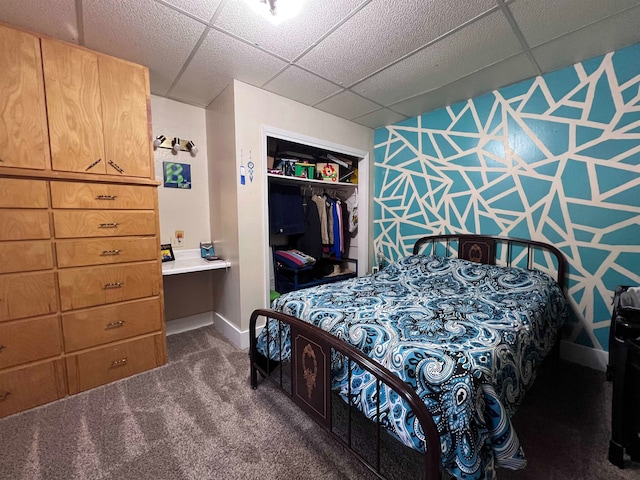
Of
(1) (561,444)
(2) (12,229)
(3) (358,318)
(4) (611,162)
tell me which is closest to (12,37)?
(2) (12,229)

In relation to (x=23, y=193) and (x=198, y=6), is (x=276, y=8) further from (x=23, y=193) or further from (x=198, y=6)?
(x=23, y=193)

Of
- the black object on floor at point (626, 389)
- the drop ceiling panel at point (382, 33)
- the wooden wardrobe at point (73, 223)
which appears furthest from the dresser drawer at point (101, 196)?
the black object on floor at point (626, 389)

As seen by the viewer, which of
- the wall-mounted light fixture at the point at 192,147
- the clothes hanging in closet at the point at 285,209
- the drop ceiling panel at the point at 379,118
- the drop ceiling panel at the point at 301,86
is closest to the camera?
the drop ceiling panel at the point at 301,86

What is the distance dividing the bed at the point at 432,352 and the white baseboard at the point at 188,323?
1317 millimetres

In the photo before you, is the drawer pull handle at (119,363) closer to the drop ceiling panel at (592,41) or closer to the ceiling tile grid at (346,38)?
the ceiling tile grid at (346,38)

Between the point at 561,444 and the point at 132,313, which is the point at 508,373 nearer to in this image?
the point at 561,444

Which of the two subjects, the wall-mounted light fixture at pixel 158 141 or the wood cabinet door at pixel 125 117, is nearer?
the wood cabinet door at pixel 125 117

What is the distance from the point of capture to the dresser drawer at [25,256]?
155 centimetres

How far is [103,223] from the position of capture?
1.85m

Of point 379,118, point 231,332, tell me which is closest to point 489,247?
point 379,118

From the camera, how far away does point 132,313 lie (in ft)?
6.50

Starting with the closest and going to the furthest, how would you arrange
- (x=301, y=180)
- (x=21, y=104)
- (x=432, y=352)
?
1. (x=432, y=352)
2. (x=21, y=104)
3. (x=301, y=180)

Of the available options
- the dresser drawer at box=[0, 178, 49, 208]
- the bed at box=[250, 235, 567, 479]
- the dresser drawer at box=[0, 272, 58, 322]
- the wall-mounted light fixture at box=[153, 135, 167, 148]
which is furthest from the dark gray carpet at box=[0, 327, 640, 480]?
the wall-mounted light fixture at box=[153, 135, 167, 148]

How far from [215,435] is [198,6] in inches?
93.3
